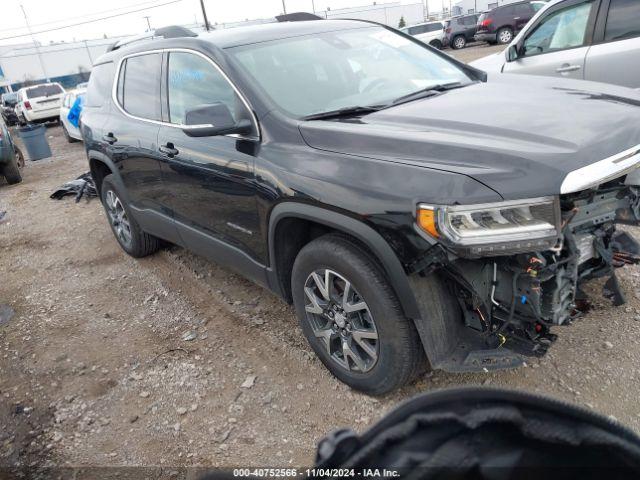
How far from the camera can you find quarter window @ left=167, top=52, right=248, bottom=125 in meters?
3.09

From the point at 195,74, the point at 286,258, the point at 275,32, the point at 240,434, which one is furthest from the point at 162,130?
the point at 240,434

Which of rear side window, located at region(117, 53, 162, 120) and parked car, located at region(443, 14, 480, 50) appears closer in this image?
rear side window, located at region(117, 53, 162, 120)

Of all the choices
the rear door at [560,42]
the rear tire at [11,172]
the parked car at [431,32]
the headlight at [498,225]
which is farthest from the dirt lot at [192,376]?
the parked car at [431,32]

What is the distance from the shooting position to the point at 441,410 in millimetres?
1058

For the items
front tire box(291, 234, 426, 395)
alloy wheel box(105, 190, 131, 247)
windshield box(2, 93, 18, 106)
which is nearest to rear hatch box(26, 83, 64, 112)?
windshield box(2, 93, 18, 106)

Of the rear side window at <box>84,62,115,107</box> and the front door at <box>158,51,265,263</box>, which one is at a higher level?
the rear side window at <box>84,62,115,107</box>

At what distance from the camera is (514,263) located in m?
2.13

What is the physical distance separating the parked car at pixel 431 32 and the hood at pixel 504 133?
93.9 ft

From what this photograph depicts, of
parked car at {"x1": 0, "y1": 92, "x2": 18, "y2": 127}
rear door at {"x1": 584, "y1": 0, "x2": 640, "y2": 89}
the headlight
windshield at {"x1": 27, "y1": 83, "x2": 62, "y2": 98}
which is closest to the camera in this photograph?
the headlight

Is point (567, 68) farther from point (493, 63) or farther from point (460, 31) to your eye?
point (460, 31)

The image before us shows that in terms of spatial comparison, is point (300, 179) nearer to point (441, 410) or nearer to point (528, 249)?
point (528, 249)

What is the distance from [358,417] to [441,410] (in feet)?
5.71

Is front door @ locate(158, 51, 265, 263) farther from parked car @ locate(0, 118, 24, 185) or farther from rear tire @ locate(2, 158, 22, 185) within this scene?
rear tire @ locate(2, 158, 22, 185)

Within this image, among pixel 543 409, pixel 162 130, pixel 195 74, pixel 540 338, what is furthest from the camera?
pixel 162 130
